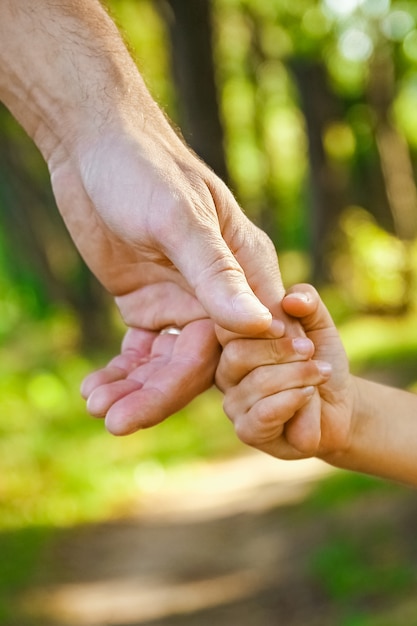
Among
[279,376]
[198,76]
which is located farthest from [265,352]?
[198,76]

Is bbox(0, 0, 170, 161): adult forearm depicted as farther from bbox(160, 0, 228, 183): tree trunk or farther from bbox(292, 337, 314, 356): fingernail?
bbox(160, 0, 228, 183): tree trunk

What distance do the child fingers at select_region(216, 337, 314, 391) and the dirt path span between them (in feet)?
10.2

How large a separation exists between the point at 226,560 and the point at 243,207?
4.25 meters

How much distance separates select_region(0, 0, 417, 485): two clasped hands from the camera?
94.8 inches

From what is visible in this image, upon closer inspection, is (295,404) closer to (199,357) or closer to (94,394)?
(199,357)

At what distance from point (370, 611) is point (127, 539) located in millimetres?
3245

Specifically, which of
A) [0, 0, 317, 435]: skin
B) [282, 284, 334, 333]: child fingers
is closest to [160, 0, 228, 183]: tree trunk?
[0, 0, 317, 435]: skin

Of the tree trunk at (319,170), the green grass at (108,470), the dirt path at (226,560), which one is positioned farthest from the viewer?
the tree trunk at (319,170)

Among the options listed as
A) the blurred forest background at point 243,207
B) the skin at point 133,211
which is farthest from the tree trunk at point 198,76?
the skin at point 133,211

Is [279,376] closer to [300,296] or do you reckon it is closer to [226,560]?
[300,296]

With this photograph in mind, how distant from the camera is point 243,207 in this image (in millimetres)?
4246

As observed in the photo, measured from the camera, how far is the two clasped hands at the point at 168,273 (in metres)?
2.41

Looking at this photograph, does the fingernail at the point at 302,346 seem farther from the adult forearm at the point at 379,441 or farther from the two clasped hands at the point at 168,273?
the adult forearm at the point at 379,441

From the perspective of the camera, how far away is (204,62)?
36.6 feet
